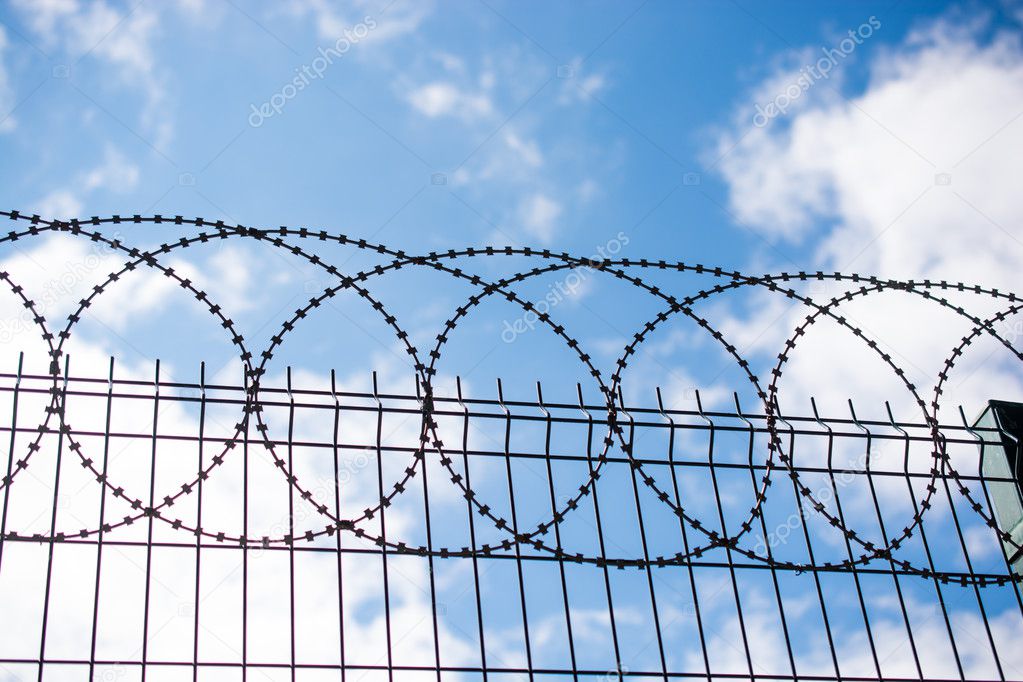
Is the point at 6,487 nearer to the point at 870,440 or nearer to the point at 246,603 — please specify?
the point at 246,603

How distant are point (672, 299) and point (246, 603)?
4367 millimetres

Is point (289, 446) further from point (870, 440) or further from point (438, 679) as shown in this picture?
point (870, 440)

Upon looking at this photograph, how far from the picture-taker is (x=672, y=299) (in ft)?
35.2

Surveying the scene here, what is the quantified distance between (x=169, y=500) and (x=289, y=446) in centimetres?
101

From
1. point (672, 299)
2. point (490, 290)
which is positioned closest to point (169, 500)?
point (490, 290)

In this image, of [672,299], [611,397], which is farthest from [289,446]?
[672,299]

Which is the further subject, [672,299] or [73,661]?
[672,299]

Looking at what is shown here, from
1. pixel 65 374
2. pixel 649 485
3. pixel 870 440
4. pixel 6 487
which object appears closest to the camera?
pixel 6 487

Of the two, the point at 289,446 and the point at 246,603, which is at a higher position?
the point at 289,446

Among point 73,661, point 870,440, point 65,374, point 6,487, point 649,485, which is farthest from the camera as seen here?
point 870,440

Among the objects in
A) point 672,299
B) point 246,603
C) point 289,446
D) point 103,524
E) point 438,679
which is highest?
point 672,299

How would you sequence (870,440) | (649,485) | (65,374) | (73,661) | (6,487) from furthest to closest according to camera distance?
(870,440) → (649,485) → (65,374) → (6,487) → (73,661)

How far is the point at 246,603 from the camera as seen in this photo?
8.84 m

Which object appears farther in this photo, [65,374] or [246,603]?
[65,374]
